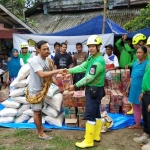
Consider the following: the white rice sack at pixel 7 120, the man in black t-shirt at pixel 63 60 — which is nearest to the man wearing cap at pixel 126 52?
the man in black t-shirt at pixel 63 60

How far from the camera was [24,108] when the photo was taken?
4.79 meters

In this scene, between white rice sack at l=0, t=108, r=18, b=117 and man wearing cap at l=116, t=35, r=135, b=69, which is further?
man wearing cap at l=116, t=35, r=135, b=69

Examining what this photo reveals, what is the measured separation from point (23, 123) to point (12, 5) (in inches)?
284

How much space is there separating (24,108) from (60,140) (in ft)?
4.01

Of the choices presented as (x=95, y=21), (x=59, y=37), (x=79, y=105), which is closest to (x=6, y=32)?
(x=59, y=37)

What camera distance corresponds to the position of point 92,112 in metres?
3.69

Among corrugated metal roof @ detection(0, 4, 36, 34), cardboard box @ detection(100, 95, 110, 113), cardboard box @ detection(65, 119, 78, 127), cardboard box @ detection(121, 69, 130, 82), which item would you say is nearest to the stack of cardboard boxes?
cardboard box @ detection(65, 119, 78, 127)

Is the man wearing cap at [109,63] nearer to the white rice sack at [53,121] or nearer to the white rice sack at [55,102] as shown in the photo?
the white rice sack at [55,102]

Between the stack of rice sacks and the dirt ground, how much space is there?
12.5 inches

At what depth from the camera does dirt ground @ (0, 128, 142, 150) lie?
3.72m

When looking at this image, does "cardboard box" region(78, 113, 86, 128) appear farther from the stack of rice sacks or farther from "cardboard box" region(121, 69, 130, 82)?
"cardboard box" region(121, 69, 130, 82)

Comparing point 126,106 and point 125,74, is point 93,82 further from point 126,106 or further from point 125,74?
point 125,74

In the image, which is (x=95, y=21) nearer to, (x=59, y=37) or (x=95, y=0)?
(x=59, y=37)

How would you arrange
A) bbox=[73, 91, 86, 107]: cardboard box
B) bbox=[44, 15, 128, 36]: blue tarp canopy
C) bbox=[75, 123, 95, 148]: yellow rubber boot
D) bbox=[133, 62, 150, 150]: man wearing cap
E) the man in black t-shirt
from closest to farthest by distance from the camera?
1. bbox=[133, 62, 150, 150]: man wearing cap
2. bbox=[75, 123, 95, 148]: yellow rubber boot
3. bbox=[73, 91, 86, 107]: cardboard box
4. the man in black t-shirt
5. bbox=[44, 15, 128, 36]: blue tarp canopy
